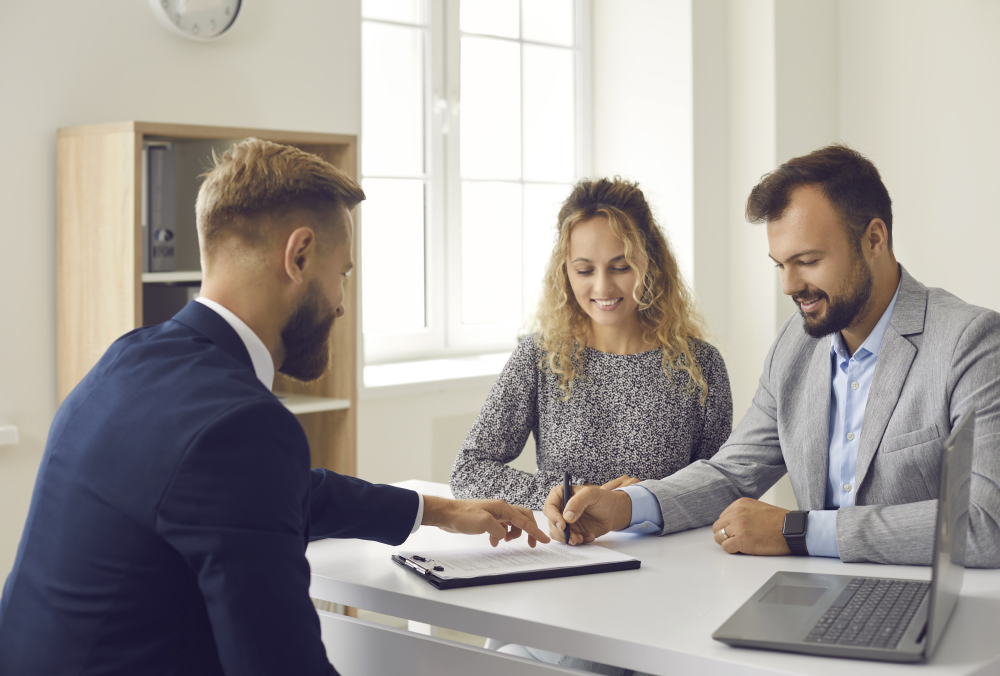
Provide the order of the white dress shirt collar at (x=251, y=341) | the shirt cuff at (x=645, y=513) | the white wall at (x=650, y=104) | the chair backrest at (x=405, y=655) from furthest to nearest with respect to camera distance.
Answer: the white wall at (x=650, y=104)
the shirt cuff at (x=645, y=513)
the chair backrest at (x=405, y=655)
the white dress shirt collar at (x=251, y=341)

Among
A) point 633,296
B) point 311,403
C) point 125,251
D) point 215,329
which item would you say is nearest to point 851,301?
point 633,296

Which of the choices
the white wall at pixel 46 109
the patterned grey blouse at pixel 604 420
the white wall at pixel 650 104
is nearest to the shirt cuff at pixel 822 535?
the patterned grey blouse at pixel 604 420

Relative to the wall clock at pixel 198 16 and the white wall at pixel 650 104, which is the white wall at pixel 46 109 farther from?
the white wall at pixel 650 104

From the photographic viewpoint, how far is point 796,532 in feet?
5.04

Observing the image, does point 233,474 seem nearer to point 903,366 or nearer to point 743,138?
point 903,366

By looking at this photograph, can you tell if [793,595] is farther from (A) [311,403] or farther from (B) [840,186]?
(A) [311,403]

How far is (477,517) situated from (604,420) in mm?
623

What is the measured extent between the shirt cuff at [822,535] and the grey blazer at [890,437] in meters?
0.02

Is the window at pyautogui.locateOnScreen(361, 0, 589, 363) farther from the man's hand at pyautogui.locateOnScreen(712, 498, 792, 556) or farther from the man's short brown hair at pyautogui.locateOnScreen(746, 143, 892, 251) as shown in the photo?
the man's hand at pyautogui.locateOnScreen(712, 498, 792, 556)

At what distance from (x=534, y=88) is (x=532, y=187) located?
1.46 feet

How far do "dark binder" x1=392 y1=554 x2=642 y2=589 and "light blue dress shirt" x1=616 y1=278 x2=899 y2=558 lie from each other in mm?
199

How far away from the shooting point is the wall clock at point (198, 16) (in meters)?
2.82

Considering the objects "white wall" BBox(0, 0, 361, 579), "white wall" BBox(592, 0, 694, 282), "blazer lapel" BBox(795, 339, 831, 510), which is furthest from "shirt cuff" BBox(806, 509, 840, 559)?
"white wall" BBox(592, 0, 694, 282)

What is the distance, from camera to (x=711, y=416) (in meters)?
2.20
